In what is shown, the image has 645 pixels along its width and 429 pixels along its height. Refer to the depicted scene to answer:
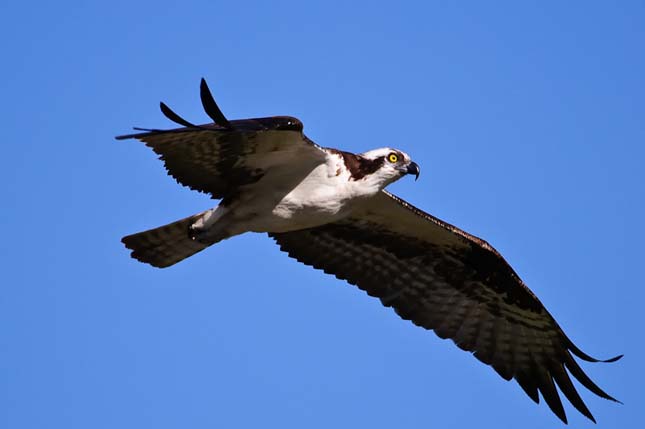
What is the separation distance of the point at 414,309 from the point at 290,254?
5.06ft

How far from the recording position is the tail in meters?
11.6

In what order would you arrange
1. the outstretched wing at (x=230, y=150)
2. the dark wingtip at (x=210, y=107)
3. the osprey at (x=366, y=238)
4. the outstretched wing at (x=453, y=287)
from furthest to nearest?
the outstretched wing at (x=453, y=287) → the osprey at (x=366, y=238) → the outstretched wing at (x=230, y=150) → the dark wingtip at (x=210, y=107)

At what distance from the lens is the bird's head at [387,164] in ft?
36.6

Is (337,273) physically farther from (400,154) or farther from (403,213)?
(400,154)

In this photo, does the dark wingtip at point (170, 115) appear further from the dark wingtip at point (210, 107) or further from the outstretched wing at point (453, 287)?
the outstretched wing at point (453, 287)

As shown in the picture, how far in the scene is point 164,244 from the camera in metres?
11.7

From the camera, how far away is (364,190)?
1112 centimetres

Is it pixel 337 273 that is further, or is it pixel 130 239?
pixel 337 273

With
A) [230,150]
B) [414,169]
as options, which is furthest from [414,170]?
[230,150]

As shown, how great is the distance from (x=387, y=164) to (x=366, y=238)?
5.51ft

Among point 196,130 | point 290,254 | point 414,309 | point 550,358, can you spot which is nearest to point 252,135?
point 196,130

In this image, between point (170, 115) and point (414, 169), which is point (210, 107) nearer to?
point (170, 115)

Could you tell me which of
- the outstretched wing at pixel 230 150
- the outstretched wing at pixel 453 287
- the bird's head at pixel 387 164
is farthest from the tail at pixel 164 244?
the bird's head at pixel 387 164

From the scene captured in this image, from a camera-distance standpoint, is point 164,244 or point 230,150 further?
point 164,244
